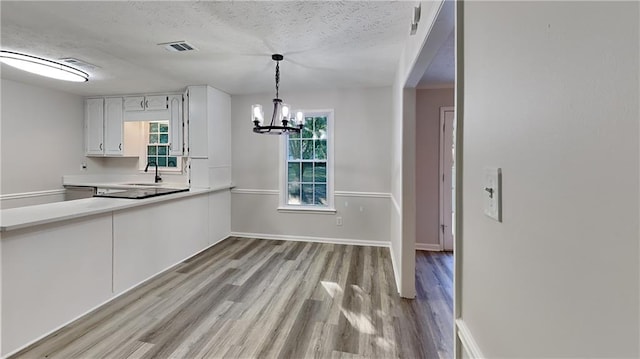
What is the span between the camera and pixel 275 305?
269 centimetres

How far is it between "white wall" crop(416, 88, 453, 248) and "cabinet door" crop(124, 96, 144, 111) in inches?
176

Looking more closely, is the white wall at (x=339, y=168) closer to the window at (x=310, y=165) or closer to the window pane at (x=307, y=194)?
the window at (x=310, y=165)

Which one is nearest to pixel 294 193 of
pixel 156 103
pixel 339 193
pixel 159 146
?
pixel 339 193

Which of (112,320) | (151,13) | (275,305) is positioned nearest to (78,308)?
(112,320)

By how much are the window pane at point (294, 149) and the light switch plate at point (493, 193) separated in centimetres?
410

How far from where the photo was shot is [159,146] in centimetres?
522

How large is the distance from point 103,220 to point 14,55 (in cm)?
195

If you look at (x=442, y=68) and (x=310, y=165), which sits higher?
(x=442, y=68)

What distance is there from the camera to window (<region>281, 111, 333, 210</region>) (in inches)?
187

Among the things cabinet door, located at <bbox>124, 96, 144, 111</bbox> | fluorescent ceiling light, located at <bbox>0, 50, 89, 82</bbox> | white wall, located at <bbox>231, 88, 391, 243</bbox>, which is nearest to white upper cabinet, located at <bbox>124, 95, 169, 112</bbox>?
cabinet door, located at <bbox>124, 96, 144, 111</bbox>

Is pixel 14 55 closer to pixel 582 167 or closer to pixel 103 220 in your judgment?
pixel 103 220

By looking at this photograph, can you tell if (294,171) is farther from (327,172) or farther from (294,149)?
(327,172)

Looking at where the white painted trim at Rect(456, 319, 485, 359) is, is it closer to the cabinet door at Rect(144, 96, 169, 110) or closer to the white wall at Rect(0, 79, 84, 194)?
the cabinet door at Rect(144, 96, 169, 110)

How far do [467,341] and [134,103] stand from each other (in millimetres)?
5620
